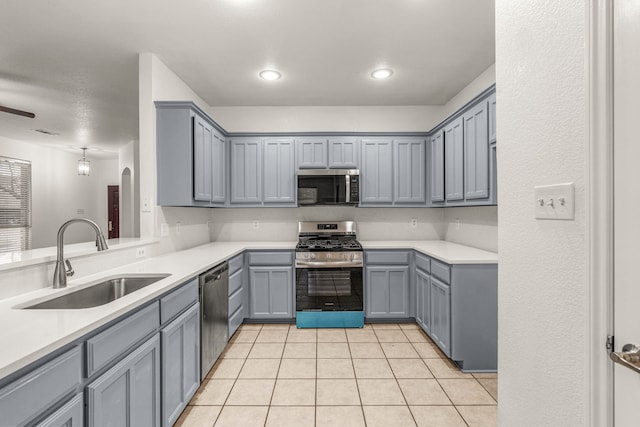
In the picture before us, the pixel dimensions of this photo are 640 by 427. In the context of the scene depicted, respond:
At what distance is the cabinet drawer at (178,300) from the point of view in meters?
1.67

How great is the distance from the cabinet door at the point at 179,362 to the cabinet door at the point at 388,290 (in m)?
1.90

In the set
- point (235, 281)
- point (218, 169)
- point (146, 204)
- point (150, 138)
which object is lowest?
point (235, 281)

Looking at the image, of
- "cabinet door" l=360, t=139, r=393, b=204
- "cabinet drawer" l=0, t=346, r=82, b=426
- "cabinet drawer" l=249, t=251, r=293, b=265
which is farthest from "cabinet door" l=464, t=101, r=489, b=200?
"cabinet drawer" l=0, t=346, r=82, b=426

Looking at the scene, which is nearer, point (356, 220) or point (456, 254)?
point (456, 254)

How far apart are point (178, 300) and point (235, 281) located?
125 centimetres

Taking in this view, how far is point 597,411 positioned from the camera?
32.5 inches

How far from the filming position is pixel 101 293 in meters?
1.86

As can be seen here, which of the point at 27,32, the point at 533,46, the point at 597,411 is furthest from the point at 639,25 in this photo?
the point at 27,32

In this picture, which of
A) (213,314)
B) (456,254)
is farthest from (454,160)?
(213,314)

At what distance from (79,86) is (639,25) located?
4.56 m

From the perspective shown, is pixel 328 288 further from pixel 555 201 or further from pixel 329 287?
pixel 555 201

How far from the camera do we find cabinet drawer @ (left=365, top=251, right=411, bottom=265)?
345cm

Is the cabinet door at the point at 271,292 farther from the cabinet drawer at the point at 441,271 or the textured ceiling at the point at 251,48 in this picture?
the textured ceiling at the point at 251,48

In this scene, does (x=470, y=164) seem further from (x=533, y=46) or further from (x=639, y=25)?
(x=639, y=25)
